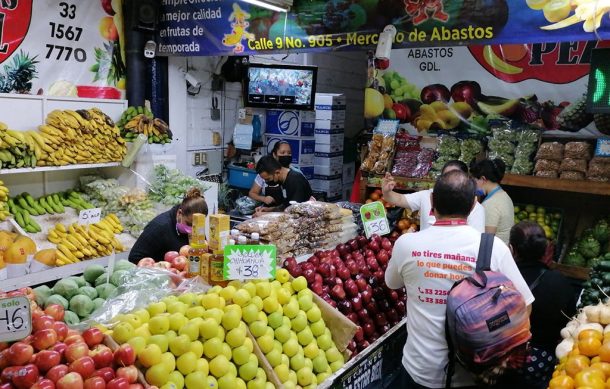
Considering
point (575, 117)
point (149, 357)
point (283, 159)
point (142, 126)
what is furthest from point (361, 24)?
point (149, 357)

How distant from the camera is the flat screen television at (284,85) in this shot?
7.36 meters

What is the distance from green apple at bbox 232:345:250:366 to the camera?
2342mm

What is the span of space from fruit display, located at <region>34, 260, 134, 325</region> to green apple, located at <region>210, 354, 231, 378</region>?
2.47 feet

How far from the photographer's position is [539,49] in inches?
222

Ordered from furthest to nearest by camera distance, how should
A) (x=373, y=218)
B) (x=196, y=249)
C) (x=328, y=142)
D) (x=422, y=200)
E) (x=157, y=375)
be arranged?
(x=328, y=142), (x=422, y=200), (x=373, y=218), (x=196, y=249), (x=157, y=375)

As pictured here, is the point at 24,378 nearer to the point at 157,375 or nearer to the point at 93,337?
the point at 93,337

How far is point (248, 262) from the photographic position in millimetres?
2691

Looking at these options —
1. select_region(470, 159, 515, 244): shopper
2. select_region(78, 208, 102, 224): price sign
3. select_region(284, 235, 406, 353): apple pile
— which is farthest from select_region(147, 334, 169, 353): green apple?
select_region(470, 159, 515, 244): shopper

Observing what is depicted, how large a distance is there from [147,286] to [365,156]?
13.0 feet

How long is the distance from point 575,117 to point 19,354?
5.47 meters

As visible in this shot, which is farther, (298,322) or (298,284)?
(298,284)

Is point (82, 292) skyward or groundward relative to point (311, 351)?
skyward

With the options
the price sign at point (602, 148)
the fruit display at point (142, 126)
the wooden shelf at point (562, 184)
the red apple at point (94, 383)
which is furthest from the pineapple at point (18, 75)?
the price sign at point (602, 148)

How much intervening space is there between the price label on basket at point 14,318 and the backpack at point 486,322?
1.69 meters
